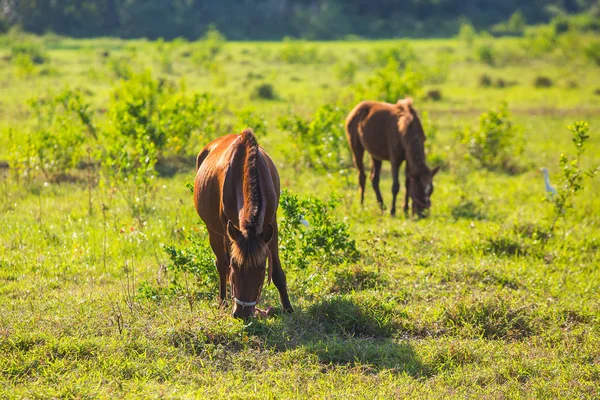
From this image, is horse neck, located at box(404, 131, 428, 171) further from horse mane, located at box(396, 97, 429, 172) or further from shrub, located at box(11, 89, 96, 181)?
shrub, located at box(11, 89, 96, 181)

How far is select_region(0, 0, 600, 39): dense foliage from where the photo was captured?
56.0 m

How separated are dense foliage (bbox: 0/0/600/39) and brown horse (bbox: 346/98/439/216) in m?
43.4

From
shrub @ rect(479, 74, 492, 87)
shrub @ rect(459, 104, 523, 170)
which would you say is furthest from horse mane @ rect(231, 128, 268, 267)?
shrub @ rect(479, 74, 492, 87)

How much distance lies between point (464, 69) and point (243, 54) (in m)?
15.4

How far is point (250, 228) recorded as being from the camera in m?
5.47

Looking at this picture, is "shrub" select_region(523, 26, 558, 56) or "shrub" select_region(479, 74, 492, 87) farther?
"shrub" select_region(523, 26, 558, 56)

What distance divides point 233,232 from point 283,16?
65.0 m

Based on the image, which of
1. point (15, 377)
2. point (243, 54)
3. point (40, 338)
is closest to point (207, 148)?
point (40, 338)

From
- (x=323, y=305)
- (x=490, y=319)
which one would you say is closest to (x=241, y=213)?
(x=323, y=305)

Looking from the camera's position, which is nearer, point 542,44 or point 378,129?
point 378,129

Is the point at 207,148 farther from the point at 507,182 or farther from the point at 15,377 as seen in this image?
the point at 507,182

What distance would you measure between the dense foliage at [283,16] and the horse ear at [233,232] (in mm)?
48448

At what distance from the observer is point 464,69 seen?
37156 millimetres

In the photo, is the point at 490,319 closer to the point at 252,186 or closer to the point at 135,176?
the point at 252,186
